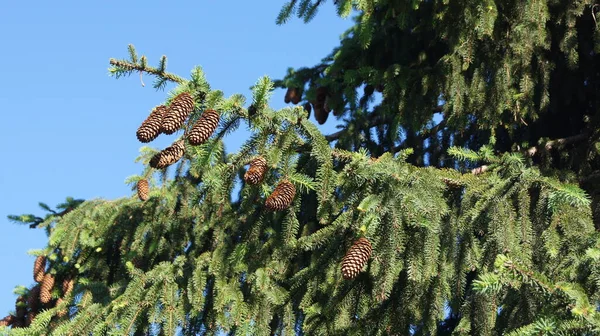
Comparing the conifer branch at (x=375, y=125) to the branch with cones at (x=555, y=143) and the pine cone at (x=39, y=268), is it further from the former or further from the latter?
the pine cone at (x=39, y=268)

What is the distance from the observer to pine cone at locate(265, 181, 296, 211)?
4.19 m

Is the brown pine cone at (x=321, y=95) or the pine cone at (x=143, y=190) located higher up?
the brown pine cone at (x=321, y=95)

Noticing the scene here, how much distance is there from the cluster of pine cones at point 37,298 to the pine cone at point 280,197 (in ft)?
11.6

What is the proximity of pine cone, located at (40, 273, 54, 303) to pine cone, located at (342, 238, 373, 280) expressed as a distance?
3.87m

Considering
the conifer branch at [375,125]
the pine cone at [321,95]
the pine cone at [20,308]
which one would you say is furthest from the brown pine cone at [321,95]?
the pine cone at [20,308]

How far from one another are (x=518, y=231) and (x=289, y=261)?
1.54 meters

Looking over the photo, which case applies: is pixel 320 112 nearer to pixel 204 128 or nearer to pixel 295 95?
pixel 295 95

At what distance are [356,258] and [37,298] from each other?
4.13 m

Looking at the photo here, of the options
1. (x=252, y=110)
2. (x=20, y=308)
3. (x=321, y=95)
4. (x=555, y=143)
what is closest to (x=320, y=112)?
(x=321, y=95)

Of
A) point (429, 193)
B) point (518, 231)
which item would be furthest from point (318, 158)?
point (518, 231)

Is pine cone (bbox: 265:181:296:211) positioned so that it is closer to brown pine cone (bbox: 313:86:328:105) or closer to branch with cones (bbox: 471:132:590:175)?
branch with cones (bbox: 471:132:590:175)

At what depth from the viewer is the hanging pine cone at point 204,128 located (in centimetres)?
405

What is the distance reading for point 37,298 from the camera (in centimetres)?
752

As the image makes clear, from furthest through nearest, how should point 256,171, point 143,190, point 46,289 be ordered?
1. point 46,289
2. point 143,190
3. point 256,171
